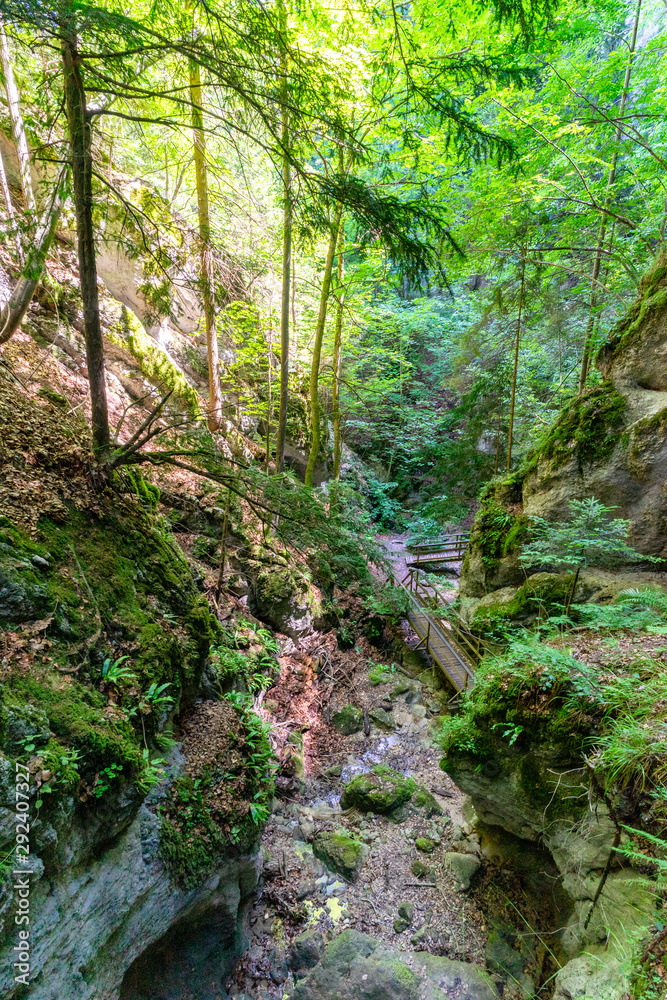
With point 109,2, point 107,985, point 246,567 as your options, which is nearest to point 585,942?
point 107,985

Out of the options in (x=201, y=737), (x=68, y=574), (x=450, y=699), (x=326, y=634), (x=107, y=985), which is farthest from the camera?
(x=326, y=634)

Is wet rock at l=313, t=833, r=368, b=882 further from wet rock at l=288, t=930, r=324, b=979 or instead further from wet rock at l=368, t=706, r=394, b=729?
wet rock at l=368, t=706, r=394, b=729

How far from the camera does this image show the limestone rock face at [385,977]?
3.78 metres

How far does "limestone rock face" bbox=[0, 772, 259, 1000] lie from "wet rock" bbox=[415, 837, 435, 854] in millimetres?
2693

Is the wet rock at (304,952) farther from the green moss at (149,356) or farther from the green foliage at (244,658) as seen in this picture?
the green moss at (149,356)

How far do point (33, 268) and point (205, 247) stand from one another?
7.44ft

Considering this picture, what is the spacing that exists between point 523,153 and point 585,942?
9.68m

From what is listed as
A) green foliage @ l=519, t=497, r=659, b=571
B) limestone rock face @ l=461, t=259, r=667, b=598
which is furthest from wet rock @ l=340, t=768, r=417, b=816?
green foliage @ l=519, t=497, r=659, b=571

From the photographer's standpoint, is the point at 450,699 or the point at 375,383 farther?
the point at 375,383

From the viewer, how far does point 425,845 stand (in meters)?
5.27

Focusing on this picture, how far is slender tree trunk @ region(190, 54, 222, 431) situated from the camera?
402 centimetres

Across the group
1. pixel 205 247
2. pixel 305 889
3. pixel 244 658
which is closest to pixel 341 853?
pixel 305 889

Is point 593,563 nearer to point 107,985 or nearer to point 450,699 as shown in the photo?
point 450,699

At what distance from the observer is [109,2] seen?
3467 millimetres
